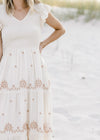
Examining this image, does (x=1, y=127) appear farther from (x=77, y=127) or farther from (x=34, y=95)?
(x=77, y=127)

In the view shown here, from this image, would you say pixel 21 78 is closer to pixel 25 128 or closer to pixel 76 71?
pixel 25 128

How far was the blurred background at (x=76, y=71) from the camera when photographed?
12.6 feet

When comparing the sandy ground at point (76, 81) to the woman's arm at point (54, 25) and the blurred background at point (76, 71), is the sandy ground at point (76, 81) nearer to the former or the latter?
the blurred background at point (76, 71)

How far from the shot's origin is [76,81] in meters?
5.54

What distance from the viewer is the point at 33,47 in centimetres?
278

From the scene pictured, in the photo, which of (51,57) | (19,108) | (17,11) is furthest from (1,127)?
(51,57)

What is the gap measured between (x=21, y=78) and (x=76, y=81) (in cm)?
291

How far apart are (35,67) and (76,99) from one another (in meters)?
2.06

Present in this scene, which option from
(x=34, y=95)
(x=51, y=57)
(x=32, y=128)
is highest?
(x=51, y=57)

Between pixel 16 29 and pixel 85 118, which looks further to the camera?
pixel 85 118

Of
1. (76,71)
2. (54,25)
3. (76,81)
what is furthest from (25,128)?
(76,71)

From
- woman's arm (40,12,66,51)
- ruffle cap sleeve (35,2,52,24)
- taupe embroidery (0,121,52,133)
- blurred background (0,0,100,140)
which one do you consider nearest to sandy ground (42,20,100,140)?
blurred background (0,0,100,140)

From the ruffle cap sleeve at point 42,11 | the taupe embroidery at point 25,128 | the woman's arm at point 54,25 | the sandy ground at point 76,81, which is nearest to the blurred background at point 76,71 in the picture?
the sandy ground at point 76,81

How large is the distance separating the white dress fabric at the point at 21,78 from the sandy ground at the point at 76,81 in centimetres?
86
